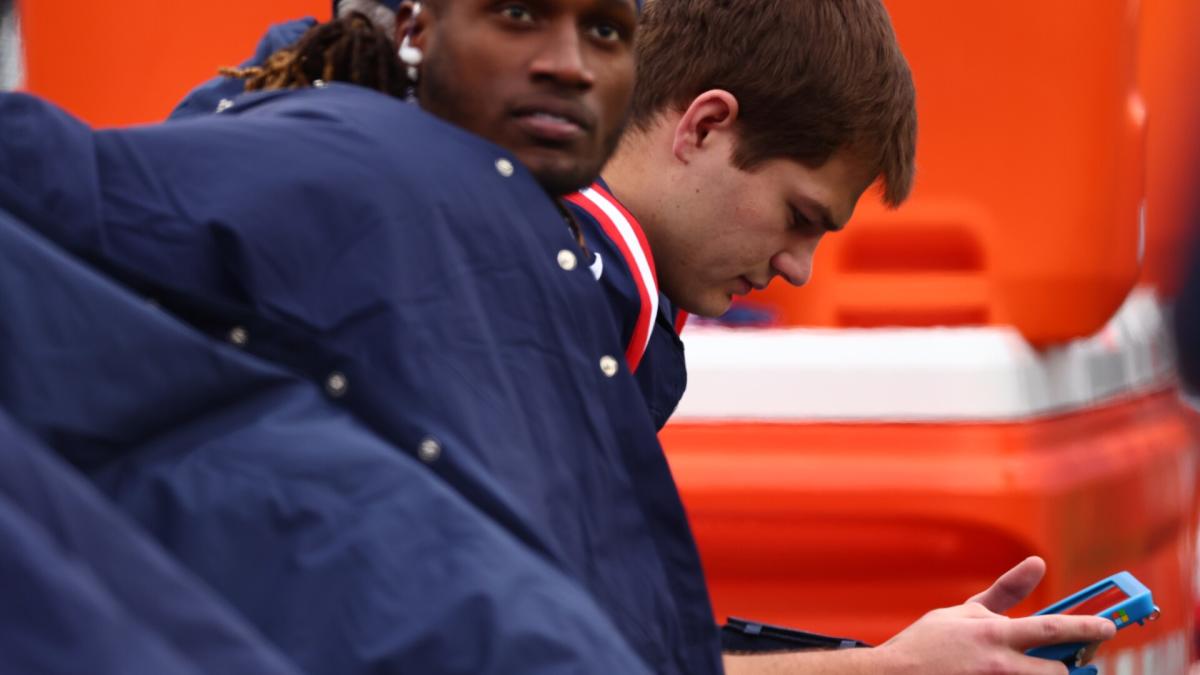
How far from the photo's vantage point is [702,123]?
6.63ft

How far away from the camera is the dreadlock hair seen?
149cm

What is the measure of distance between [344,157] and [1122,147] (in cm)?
176

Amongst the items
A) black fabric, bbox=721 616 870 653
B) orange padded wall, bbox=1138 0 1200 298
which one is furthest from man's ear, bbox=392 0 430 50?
orange padded wall, bbox=1138 0 1200 298

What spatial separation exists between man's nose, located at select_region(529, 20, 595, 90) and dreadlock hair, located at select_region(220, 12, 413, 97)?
12 centimetres

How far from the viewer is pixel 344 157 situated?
126cm

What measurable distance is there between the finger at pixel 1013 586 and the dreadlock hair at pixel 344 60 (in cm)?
84

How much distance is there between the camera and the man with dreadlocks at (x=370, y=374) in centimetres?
108

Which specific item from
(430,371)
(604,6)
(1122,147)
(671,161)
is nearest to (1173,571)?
(1122,147)

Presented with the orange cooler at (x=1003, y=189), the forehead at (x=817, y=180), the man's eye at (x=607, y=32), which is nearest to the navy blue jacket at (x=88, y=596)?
the man's eye at (x=607, y=32)

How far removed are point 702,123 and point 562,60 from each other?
589 mm

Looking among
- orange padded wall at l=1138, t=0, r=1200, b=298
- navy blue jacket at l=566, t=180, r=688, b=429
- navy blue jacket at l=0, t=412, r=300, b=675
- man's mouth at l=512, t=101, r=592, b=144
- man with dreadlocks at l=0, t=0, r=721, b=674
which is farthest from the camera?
orange padded wall at l=1138, t=0, r=1200, b=298

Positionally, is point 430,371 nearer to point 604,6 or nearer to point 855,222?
point 604,6

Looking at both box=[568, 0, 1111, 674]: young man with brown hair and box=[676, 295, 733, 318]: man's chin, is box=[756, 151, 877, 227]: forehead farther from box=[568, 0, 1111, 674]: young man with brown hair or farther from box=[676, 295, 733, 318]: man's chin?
box=[676, 295, 733, 318]: man's chin

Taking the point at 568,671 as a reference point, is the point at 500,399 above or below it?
above
